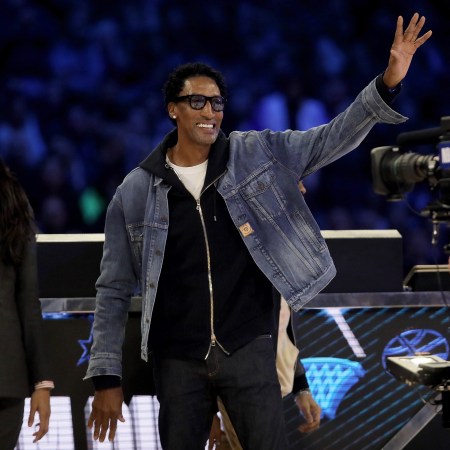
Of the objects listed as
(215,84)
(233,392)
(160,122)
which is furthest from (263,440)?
(160,122)

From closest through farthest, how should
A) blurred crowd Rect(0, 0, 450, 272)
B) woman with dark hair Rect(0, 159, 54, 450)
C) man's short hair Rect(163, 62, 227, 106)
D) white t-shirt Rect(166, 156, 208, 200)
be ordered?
1. woman with dark hair Rect(0, 159, 54, 450)
2. white t-shirt Rect(166, 156, 208, 200)
3. man's short hair Rect(163, 62, 227, 106)
4. blurred crowd Rect(0, 0, 450, 272)

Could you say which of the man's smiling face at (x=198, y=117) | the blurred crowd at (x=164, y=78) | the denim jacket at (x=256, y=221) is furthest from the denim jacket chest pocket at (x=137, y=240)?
the blurred crowd at (x=164, y=78)

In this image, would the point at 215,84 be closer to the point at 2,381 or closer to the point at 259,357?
the point at 259,357

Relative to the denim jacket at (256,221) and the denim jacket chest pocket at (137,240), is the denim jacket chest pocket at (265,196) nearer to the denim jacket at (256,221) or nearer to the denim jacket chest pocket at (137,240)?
the denim jacket at (256,221)

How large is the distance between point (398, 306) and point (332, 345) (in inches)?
11.2

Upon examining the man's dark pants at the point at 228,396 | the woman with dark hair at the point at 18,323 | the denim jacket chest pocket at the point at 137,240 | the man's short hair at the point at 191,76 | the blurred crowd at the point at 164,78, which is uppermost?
the blurred crowd at the point at 164,78

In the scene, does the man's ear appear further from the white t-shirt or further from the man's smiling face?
the white t-shirt

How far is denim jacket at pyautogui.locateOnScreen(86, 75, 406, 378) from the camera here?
8.91 ft

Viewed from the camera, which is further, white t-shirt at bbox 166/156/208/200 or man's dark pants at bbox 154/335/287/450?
white t-shirt at bbox 166/156/208/200

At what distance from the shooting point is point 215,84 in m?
2.90

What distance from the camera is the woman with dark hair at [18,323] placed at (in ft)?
8.44

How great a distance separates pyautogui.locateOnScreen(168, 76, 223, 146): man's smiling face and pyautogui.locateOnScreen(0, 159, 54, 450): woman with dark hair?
51 cm

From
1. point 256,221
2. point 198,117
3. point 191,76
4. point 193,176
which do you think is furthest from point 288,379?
point 191,76

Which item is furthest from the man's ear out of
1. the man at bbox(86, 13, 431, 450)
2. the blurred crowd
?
the blurred crowd
